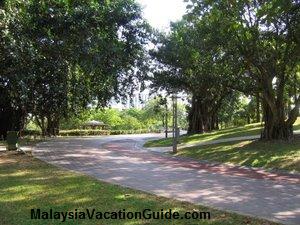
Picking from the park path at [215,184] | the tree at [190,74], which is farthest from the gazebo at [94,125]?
the park path at [215,184]

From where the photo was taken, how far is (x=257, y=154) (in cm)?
2298

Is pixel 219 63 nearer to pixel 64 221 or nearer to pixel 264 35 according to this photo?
pixel 264 35

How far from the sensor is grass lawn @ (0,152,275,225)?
8.84m

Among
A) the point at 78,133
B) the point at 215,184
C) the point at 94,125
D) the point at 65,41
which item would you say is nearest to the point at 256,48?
the point at 65,41

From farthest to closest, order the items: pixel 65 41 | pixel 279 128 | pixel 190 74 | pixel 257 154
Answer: pixel 190 74
pixel 279 128
pixel 257 154
pixel 65 41

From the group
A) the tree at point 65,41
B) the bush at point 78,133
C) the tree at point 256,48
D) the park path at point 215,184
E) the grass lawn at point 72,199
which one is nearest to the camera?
the grass lawn at point 72,199

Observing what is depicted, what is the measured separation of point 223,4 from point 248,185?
10489 millimetres

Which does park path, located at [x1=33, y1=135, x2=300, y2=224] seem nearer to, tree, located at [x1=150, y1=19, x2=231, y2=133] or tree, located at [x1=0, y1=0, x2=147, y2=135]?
tree, located at [x1=0, y1=0, x2=147, y2=135]

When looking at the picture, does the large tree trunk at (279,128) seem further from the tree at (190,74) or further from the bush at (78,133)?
the bush at (78,133)

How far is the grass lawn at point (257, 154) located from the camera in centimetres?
2039

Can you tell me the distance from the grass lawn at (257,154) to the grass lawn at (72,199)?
354 inches

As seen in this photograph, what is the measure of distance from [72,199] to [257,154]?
14009 mm

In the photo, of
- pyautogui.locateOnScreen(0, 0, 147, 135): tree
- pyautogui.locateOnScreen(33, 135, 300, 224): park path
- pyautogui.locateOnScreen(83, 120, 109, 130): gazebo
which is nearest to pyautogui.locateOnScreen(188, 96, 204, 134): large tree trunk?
pyautogui.locateOnScreen(0, 0, 147, 135): tree

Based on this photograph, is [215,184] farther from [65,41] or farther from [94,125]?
[94,125]
